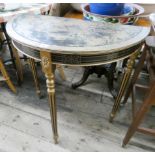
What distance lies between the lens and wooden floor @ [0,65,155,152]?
1141 millimetres

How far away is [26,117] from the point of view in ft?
4.30

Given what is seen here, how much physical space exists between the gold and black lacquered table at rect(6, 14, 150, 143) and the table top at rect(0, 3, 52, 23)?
231 millimetres

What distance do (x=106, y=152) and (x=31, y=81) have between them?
2.97 feet

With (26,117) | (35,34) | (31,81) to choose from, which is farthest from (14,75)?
(35,34)

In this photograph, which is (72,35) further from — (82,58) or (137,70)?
(137,70)

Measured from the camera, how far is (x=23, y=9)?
1322mm

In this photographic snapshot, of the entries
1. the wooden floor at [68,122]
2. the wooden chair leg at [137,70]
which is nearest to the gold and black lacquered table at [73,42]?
the wooden chair leg at [137,70]

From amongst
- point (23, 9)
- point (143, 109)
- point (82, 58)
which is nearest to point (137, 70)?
point (143, 109)

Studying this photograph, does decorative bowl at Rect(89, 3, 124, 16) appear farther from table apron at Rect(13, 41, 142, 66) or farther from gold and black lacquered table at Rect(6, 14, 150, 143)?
table apron at Rect(13, 41, 142, 66)

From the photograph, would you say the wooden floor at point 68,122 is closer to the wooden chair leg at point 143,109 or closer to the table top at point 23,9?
the wooden chair leg at point 143,109

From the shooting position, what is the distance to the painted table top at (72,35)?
0.77 m

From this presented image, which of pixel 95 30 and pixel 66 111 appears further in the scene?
pixel 66 111

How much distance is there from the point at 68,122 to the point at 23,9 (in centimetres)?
86

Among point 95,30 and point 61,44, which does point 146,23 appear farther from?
point 61,44
